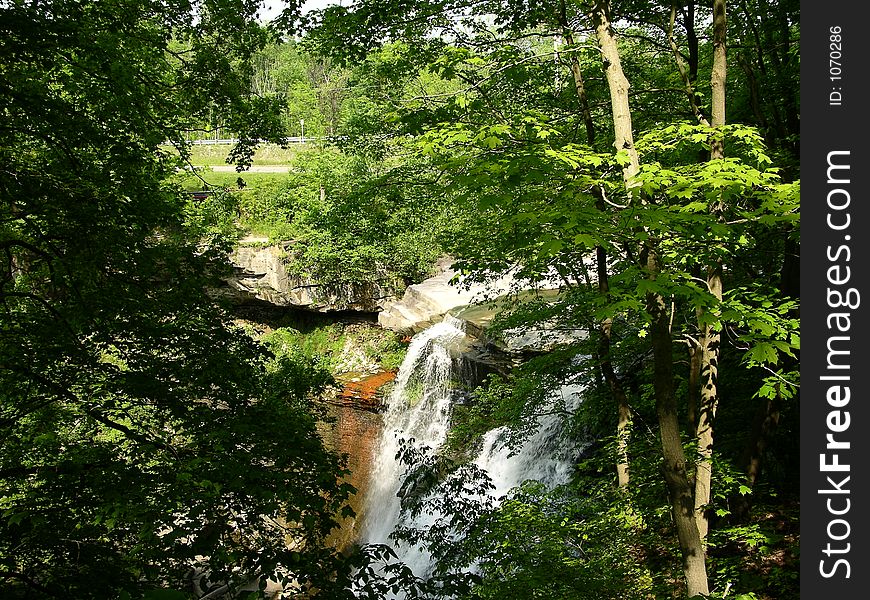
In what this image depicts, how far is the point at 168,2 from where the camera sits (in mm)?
5977

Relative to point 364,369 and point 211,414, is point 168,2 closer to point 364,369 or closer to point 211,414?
point 211,414

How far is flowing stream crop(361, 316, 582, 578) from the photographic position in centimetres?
1075

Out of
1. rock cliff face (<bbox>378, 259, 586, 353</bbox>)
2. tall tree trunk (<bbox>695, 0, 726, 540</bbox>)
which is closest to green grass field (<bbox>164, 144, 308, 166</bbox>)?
rock cliff face (<bbox>378, 259, 586, 353</bbox>)

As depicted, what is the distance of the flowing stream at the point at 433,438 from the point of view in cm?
1075

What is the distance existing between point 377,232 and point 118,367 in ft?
10.5

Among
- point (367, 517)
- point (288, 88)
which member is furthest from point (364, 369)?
point (288, 88)

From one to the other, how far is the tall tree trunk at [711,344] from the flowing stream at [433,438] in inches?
137

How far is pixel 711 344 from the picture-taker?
544cm

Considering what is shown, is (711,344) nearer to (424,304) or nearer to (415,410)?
(415,410)

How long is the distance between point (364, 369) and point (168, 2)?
1657 cm

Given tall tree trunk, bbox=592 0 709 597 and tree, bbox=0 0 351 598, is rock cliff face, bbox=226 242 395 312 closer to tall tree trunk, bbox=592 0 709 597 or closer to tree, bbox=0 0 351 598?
tree, bbox=0 0 351 598

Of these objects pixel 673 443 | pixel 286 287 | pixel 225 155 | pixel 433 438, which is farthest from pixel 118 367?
pixel 225 155

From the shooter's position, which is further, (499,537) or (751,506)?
(751,506)
